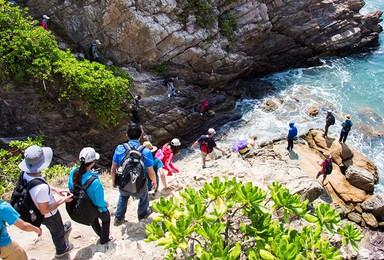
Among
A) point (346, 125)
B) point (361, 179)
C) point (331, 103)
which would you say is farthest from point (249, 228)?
point (331, 103)

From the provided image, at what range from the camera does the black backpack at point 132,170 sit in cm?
462

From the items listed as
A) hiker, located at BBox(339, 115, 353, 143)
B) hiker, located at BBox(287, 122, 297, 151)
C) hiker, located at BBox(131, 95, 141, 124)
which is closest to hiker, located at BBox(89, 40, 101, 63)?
hiker, located at BBox(131, 95, 141, 124)

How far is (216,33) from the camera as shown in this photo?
17.5 m

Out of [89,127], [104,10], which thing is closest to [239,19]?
[104,10]

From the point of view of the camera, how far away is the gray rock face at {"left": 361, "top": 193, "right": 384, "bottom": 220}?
9.62 m

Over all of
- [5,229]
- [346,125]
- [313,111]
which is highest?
[5,229]

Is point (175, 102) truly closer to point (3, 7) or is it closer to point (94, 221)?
point (3, 7)

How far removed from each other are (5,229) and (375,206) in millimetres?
10855

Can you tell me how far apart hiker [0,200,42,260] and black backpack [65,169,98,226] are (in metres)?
0.54

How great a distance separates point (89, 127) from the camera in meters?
13.1

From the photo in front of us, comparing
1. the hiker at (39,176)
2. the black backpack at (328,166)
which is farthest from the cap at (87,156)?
the black backpack at (328,166)

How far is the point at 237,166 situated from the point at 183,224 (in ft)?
17.3

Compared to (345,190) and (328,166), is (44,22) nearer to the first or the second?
(328,166)

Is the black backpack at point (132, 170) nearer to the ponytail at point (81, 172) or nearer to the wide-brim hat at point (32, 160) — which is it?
the ponytail at point (81, 172)
